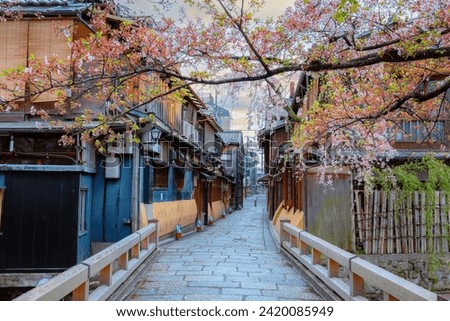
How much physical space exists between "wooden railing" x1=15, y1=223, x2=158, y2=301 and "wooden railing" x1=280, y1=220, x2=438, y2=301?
160 inches

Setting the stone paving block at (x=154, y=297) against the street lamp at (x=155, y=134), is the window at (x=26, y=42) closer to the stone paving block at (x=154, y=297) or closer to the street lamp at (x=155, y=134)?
the street lamp at (x=155, y=134)

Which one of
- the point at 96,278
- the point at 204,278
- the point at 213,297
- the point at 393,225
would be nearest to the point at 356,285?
the point at 213,297

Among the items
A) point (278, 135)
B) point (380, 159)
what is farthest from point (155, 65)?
point (278, 135)

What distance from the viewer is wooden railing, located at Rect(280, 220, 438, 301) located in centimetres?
481

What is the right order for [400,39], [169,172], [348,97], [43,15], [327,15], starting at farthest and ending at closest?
1. [169,172]
2. [43,15]
3. [348,97]
4. [327,15]
5. [400,39]

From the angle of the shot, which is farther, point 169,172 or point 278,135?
point 278,135

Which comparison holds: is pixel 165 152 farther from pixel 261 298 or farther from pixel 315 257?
pixel 261 298

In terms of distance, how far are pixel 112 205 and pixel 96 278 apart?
2774 millimetres

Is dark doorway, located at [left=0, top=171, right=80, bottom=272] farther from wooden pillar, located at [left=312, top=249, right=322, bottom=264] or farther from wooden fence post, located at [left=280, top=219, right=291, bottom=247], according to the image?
wooden pillar, located at [left=312, top=249, right=322, bottom=264]

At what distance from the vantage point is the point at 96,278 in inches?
452

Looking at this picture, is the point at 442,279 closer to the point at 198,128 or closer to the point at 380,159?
the point at 380,159

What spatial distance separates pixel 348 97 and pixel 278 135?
18.3 m

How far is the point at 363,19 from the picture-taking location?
7227 mm

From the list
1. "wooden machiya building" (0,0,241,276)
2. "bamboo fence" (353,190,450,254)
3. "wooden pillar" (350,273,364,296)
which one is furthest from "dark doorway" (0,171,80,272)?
"bamboo fence" (353,190,450,254)
